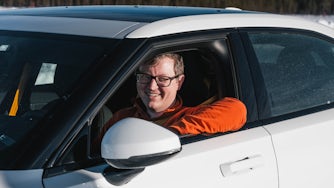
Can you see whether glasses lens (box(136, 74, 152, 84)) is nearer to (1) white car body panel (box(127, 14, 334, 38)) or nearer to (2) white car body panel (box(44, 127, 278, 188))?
(1) white car body panel (box(127, 14, 334, 38))

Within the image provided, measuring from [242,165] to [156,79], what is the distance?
0.55 m

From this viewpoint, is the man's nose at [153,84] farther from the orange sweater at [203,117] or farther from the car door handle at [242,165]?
the car door handle at [242,165]

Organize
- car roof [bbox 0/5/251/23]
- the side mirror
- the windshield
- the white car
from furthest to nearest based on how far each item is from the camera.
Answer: car roof [bbox 0/5/251/23], the windshield, the white car, the side mirror

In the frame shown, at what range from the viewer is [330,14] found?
40156 millimetres

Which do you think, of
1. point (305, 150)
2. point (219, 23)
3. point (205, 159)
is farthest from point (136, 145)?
point (305, 150)

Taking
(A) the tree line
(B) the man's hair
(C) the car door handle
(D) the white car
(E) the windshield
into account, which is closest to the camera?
(D) the white car

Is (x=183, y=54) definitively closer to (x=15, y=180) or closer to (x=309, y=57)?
(x=309, y=57)

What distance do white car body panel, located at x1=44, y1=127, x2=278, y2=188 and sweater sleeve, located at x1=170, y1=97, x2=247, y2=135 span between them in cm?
5

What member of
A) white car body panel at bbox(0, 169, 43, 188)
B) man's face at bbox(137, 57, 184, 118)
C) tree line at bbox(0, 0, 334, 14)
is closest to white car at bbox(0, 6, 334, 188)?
white car body panel at bbox(0, 169, 43, 188)

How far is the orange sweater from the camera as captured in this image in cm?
283

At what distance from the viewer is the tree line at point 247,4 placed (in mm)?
29172

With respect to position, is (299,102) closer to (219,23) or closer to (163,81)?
(219,23)

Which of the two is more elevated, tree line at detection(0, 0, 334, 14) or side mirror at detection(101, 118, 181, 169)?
side mirror at detection(101, 118, 181, 169)

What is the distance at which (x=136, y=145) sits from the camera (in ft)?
7.41
